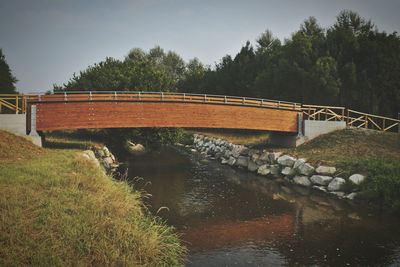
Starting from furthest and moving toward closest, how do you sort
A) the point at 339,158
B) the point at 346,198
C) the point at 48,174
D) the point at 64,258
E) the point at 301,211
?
the point at 339,158 < the point at 346,198 < the point at 301,211 < the point at 48,174 < the point at 64,258

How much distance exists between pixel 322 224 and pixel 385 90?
3306 centimetres

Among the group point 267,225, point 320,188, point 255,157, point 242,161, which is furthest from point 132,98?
point 267,225

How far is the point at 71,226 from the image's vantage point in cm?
1016

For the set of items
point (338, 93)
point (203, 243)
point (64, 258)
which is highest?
point (338, 93)

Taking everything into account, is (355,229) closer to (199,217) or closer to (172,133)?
(199,217)

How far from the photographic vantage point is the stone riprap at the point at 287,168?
74.2ft

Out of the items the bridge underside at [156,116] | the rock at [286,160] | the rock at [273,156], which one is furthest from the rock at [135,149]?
the rock at [286,160]

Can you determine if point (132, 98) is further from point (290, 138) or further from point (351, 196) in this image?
point (351, 196)

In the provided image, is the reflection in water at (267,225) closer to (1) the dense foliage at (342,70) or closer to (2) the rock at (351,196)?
(2) the rock at (351,196)

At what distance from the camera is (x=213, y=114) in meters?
31.8

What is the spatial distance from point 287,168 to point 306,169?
2.34 metres

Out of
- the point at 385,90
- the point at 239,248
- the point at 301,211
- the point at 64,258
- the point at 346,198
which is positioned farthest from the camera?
the point at 385,90

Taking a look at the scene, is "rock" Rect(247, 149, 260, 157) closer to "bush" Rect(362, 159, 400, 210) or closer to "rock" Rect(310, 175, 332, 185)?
"rock" Rect(310, 175, 332, 185)

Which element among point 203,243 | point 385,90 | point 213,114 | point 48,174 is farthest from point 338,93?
point 48,174
